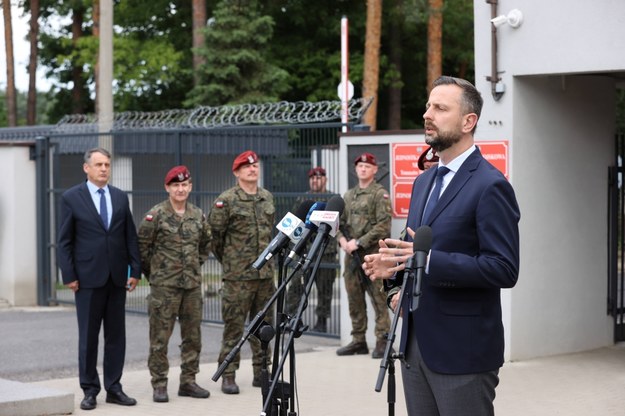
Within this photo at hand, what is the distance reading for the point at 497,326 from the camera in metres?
4.69

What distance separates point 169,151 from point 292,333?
379 inches

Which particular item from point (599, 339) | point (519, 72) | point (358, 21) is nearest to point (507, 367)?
point (599, 339)

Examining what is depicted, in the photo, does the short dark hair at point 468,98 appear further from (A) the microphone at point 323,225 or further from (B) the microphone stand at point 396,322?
(A) the microphone at point 323,225

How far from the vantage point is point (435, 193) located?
481cm

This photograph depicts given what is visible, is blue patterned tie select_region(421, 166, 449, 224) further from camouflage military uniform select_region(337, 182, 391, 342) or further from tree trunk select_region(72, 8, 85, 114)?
tree trunk select_region(72, 8, 85, 114)

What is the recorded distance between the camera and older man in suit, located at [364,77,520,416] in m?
4.53

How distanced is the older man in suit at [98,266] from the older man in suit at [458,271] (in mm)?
5115

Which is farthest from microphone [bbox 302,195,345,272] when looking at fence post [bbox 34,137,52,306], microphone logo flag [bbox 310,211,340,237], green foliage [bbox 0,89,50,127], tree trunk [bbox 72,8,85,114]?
green foliage [bbox 0,89,50,127]

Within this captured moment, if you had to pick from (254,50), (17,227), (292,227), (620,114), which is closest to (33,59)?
(254,50)

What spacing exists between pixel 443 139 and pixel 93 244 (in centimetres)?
537

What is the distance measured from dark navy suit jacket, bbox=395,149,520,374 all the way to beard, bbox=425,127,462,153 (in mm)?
115

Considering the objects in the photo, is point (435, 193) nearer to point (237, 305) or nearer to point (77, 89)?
point (237, 305)

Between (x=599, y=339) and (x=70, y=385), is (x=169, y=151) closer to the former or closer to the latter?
(x=70, y=385)

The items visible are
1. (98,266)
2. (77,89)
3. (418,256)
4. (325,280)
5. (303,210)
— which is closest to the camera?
(418,256)
